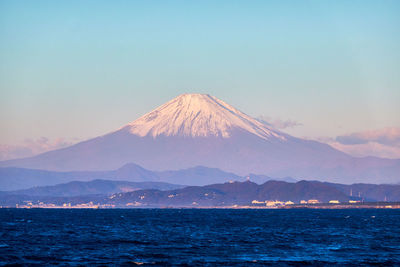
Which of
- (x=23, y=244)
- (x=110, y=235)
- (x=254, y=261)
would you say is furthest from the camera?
(x=110, y=235)

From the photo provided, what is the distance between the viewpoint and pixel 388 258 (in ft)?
296

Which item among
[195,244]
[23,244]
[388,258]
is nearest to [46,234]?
[23,244]

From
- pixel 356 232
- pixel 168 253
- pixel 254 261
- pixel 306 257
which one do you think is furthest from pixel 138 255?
pixel 356 232

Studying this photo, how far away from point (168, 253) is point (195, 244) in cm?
1464

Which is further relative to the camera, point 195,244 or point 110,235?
point 110,235

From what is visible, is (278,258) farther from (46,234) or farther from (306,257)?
(46,234)

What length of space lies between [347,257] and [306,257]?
4.87m

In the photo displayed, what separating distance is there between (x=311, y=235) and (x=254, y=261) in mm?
45081

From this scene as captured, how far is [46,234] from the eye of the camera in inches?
5113

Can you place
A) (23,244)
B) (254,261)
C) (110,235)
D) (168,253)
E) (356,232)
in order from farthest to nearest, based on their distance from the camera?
(356,232) < (110,235) < (23,244) < (168,253) < (254,261)

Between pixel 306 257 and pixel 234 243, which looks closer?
pixel 306 257

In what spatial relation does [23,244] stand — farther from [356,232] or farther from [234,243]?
[356,232]

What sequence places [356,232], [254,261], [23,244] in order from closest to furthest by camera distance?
[254,261] < [23,244] < [356,232]

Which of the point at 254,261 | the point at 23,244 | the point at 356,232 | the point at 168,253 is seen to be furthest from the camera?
the point at 356,232
